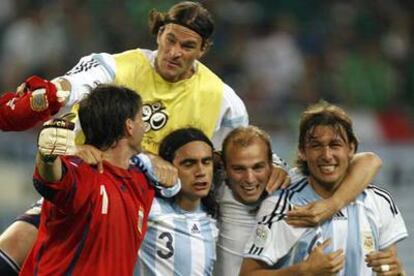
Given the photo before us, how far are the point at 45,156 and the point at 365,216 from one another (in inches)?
66.6

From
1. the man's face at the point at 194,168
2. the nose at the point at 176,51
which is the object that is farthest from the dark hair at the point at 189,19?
the man's face at the point at 194,168

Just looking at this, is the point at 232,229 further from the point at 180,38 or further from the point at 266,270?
the point at 180,38

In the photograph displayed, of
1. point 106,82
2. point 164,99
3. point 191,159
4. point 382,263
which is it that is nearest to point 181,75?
point 164,99

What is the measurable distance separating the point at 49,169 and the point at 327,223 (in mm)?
1474

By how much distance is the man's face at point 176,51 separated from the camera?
595 centimetres

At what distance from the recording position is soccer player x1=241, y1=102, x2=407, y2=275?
5656 mm

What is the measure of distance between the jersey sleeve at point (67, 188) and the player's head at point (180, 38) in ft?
3.54

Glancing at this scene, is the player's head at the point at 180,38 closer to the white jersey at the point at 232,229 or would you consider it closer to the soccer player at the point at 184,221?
the soccer player at the point at 184,221

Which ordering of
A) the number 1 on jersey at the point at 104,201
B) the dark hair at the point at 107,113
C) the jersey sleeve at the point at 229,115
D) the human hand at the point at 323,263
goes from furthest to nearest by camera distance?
the jersey sleeve at the point at 229,115, the human hand at the point at 323,263, the dark hair at the point at 107,113, the number 1 on jersey at the point at 104,201

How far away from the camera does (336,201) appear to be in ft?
18.6

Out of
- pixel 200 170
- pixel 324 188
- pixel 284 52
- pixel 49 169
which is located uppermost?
pixel 284 52

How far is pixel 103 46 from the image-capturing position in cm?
1127

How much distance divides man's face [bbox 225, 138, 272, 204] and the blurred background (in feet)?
13.3

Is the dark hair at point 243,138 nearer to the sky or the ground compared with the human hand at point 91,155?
nearer to the sky
